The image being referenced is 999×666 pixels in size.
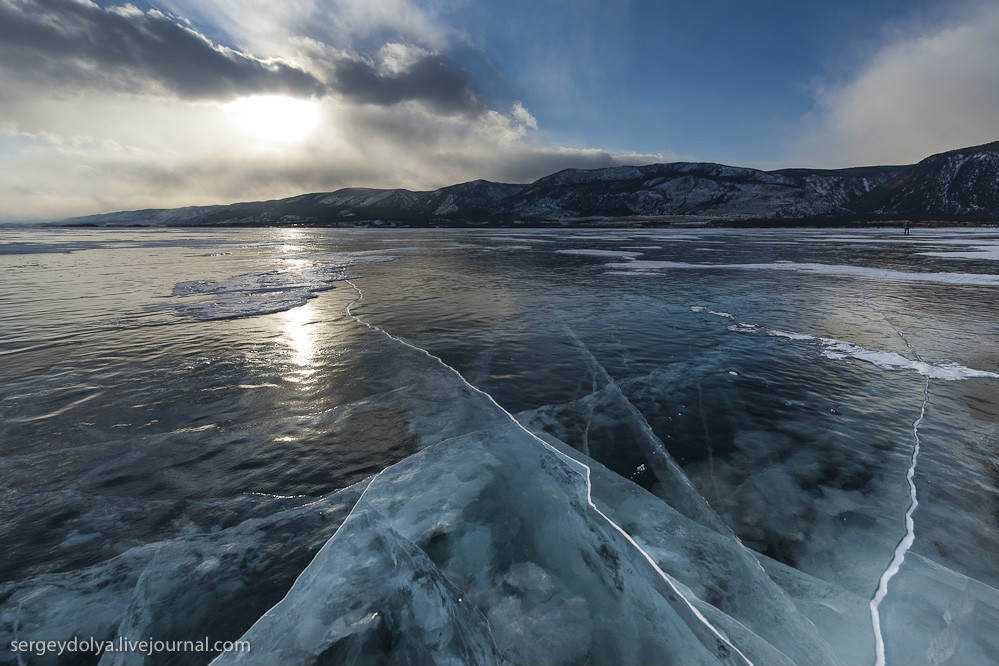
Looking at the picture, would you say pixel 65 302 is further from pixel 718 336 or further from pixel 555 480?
pixel 718 336

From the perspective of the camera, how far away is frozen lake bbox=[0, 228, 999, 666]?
2824 millimetres

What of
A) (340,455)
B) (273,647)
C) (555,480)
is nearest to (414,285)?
(340,455)

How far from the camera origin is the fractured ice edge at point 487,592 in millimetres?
2678

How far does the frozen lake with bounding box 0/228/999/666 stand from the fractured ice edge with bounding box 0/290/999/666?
19 mm

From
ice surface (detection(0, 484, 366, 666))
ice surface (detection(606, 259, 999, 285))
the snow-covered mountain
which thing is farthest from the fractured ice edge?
the snow-covered mountain

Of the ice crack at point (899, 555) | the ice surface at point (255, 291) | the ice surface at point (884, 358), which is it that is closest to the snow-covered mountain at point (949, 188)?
the ice surface at point (884, 358)

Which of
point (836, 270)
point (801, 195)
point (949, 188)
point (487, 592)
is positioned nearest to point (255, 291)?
point (487, 592)

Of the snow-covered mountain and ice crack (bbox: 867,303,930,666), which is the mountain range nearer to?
the snow-covered mountain

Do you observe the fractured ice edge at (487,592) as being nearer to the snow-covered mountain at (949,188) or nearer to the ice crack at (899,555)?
the ice crack at (899,555)

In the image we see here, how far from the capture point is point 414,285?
17172mm

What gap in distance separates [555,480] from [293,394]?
4.62 m

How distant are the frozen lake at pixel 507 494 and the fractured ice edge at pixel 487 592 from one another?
0.02m

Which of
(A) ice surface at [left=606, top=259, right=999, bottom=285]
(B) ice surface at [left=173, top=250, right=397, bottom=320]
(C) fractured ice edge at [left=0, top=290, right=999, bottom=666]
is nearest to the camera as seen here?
(C) fractured ice edge at [left=0, top=290, right=999, bottom=666]

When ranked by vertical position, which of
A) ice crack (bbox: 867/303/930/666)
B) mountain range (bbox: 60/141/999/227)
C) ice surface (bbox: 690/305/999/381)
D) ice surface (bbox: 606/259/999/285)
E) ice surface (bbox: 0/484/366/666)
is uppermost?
mountain range (bbox: 60/141/999/227)
